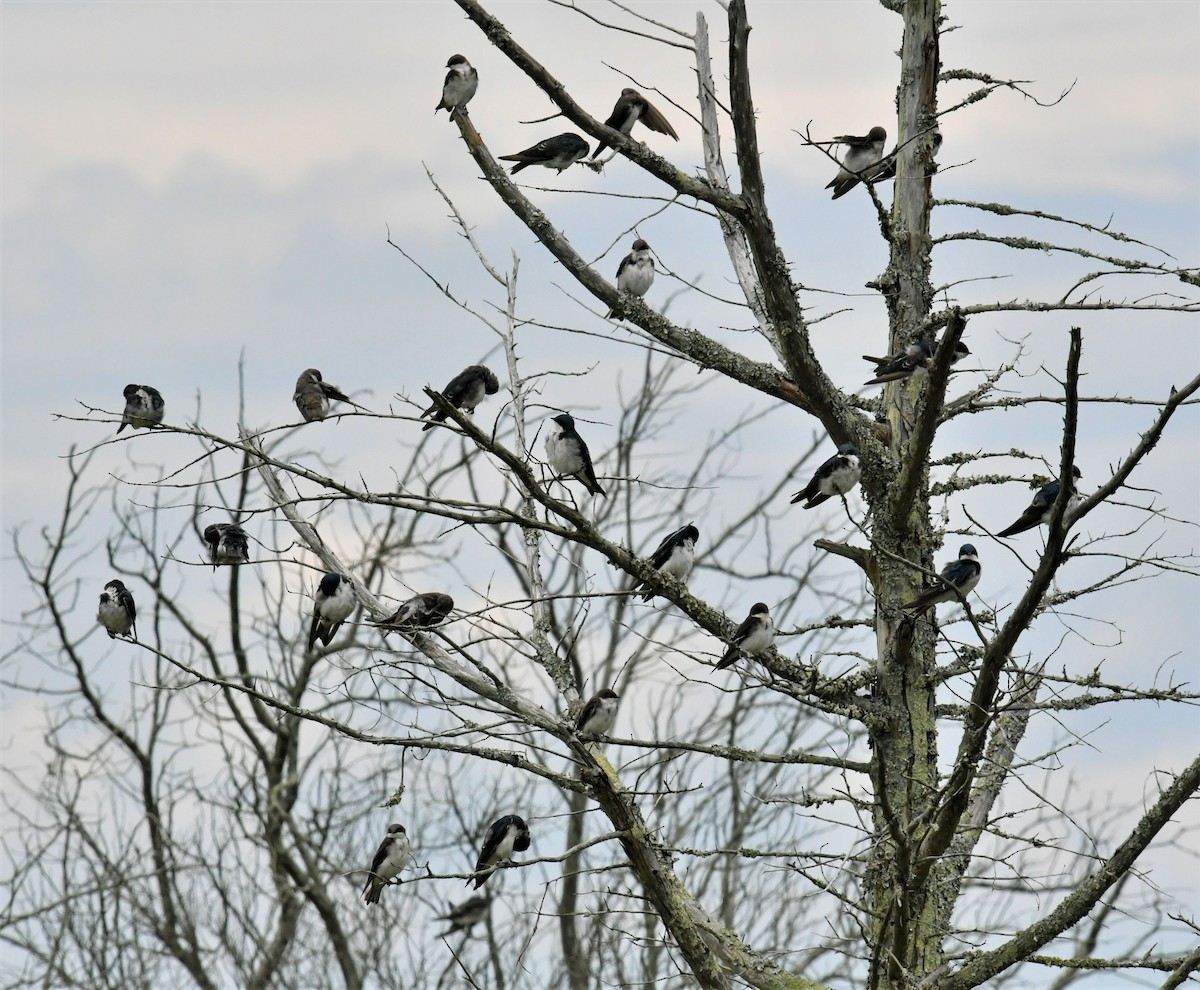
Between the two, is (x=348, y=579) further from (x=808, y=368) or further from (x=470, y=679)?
(x=808, y=368)

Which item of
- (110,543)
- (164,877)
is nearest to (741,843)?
(164,877)

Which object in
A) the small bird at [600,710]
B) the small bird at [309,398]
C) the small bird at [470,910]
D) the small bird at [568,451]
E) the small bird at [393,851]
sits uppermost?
the small bird at [309,398]

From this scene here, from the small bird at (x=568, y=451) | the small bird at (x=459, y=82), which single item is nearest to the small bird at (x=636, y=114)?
the small bird at (x=459, y=82)

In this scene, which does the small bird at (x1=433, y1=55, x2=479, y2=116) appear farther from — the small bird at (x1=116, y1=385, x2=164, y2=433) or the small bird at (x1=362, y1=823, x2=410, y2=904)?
the small bird at (x1=362, y1=823, x2=410, y2=904)

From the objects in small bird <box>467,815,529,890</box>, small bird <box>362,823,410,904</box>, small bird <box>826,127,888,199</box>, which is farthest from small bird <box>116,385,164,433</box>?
small bird <box>826,127,888,199</box>

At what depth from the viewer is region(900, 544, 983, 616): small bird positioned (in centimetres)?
576

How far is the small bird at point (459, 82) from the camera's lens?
8.84m

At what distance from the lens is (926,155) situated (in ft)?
26.1

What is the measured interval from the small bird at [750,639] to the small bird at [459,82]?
11.9 ft

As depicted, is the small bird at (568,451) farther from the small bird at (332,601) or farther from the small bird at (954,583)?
the small bird at (954,583)

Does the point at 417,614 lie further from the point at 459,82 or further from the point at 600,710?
the point at 459,82

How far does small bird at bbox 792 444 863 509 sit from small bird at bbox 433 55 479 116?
10.1 ft

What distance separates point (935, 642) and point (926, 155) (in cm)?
263

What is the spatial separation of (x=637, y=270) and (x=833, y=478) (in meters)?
2.78
